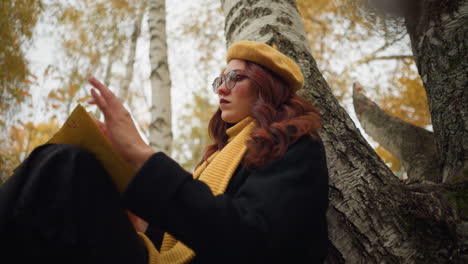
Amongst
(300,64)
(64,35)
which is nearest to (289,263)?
(300,64)

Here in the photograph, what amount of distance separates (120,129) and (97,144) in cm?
9

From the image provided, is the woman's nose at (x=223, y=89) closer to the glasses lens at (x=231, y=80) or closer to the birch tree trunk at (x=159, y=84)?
the glasses lens at (x=231, y=80)

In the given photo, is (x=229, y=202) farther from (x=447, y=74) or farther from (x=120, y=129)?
(x=447, y=74)

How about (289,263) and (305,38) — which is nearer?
(289,263)

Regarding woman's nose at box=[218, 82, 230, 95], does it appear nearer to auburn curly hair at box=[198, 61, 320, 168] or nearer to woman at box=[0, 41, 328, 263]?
auburn curly hair at box=[198, 61, 320, 168]

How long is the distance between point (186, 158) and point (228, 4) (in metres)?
20.4

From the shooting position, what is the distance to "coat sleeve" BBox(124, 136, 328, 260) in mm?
851

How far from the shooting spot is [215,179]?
4.06 ft

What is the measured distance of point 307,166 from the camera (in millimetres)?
1055

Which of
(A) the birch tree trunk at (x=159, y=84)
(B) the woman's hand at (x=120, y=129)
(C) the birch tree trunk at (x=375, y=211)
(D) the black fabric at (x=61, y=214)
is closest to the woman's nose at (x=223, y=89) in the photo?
(C) the birch tree trunk at (x=375, y=211)

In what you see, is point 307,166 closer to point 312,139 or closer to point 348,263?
point 312,139

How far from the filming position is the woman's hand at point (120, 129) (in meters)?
0.95

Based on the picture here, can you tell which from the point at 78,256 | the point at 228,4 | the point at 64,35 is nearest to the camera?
the point at 78,256

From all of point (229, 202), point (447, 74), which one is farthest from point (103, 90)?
point (447, 74)
